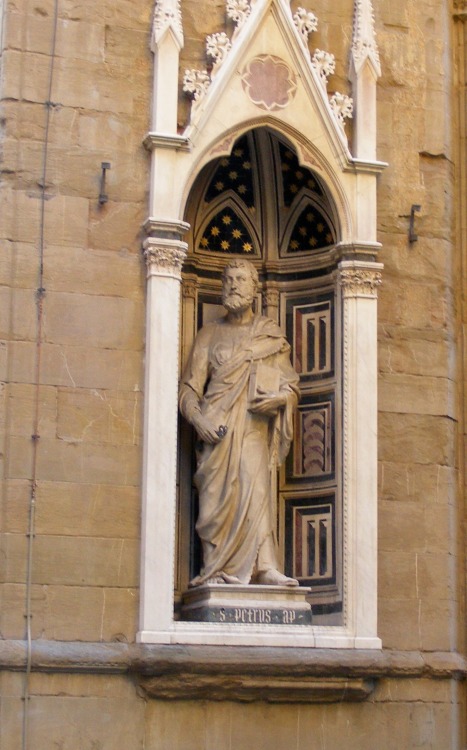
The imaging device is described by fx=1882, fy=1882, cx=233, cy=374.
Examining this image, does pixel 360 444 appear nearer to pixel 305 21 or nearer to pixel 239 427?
pixel 239 427

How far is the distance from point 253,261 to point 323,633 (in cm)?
308

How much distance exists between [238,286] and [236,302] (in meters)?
0.12

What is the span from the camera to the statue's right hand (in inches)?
536

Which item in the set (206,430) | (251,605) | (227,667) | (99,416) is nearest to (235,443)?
(206,430)

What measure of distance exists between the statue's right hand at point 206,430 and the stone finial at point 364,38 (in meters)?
2.91

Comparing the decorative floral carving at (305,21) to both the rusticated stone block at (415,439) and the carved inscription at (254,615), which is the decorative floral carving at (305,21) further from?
the carved inscription at (254,615)

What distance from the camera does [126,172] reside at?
13.6 m

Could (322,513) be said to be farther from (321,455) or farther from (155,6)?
(155,6)

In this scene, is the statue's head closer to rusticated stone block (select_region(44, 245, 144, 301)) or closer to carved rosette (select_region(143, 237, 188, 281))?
carved rosette (select_region(143, 237, 188, 281))

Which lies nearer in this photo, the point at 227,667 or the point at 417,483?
the point at 227,667

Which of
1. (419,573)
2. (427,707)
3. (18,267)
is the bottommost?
(427,707)

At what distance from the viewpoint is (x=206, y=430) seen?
13609 mm

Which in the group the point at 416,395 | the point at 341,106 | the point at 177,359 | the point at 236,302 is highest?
the point at 341,106

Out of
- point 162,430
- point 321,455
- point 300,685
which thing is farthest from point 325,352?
point 300,685
